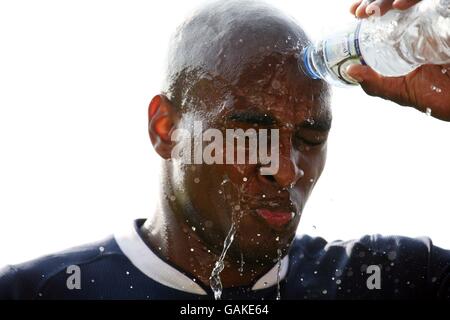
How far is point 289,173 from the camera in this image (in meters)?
3.30

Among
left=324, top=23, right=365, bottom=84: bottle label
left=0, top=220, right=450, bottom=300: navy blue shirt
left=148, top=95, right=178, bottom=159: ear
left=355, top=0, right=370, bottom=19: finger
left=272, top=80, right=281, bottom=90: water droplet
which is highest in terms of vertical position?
left=355, top=0, right=370, bottom=19: finger

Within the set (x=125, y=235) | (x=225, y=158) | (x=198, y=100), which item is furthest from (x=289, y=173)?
(x=125, y=235)

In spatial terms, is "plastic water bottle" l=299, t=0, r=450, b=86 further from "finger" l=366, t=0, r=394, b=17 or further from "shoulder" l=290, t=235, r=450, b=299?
"shoulder" l=290, t=235, r=450, b=299

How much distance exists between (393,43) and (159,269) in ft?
4.53

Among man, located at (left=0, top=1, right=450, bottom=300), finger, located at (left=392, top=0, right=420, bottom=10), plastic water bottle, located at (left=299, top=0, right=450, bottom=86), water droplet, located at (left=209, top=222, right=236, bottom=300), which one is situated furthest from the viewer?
water droplet, located at (left=209, top=222, right=236, bottom=300)

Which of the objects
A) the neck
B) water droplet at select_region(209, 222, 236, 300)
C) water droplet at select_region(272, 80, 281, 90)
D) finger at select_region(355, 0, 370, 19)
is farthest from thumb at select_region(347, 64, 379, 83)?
the neck

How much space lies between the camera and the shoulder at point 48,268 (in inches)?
138

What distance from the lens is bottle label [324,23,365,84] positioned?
3.00m

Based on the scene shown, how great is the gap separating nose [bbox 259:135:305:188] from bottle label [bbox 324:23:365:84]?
1.19 ft

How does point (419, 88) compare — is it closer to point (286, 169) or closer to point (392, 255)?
point (286, 169)

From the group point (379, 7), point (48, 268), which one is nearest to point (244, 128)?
point (379, 7)

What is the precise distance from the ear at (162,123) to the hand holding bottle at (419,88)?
909 mm

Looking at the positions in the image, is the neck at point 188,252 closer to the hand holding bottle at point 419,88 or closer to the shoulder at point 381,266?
the shoulder at point 381,266

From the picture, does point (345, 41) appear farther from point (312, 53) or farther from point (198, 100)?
point (198, 100)
